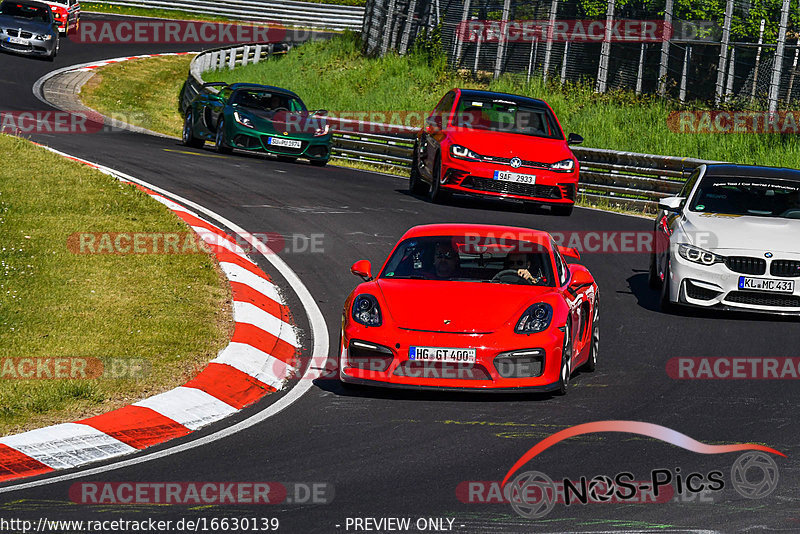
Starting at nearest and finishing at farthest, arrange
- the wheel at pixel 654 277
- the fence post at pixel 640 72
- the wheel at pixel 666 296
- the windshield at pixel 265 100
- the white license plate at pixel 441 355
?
the white license plate at pixel 441 355 < the wheel at pixel 666 296 < the wheel at pixel 654 277 < the windshield at pixel 265 100 < the fence post at pixel 640 72

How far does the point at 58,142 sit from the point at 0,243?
9.31 meters

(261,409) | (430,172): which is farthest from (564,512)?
(430,172)

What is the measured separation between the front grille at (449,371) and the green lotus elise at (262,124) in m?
15.0

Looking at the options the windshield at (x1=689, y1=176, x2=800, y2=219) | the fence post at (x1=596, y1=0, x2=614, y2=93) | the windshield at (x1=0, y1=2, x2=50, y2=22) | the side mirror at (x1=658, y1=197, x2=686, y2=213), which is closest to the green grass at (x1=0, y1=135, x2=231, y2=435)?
the side mirror at (x1=658, y1=197, x2=686, y2=213)

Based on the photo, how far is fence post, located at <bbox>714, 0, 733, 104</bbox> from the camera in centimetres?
2358

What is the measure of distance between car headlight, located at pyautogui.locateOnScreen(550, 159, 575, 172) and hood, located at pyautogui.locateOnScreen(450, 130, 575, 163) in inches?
2.1

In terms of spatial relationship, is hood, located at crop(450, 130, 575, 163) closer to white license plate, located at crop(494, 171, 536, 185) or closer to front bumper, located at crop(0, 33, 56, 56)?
white license plate, located at crop(494, 171, 536, 185)

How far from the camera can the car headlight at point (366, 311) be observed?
8.96m

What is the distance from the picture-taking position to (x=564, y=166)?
17609 mm

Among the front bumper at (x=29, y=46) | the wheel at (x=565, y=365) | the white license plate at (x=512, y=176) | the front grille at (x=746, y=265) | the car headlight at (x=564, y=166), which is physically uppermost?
the wheel at (x=565, y=365)

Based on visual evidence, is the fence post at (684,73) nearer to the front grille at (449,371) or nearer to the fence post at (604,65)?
the fence post at (604,65)

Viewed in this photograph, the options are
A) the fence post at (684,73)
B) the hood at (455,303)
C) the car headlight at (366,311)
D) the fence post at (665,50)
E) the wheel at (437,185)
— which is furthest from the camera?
the fence post at (665,50)

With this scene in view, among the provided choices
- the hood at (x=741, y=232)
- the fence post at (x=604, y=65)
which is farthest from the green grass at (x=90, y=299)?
the fence post at (x=604, y=65)

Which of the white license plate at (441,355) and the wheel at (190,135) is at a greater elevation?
the white license plate at (441,355)
